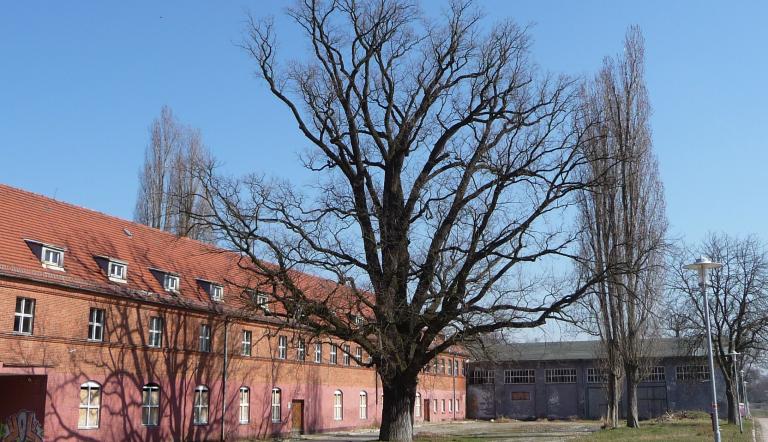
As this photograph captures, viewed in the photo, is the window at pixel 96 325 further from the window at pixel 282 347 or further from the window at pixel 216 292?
the window at pixel 282 347

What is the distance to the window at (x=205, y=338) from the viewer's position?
32781 mm

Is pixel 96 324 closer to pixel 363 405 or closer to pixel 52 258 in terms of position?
pixel 52 258

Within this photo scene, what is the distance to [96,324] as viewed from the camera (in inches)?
1081

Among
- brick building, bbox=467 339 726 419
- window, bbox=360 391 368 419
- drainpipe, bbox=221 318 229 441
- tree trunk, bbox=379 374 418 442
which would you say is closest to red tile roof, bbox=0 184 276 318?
drainpipe, bbox=221 318 229 441

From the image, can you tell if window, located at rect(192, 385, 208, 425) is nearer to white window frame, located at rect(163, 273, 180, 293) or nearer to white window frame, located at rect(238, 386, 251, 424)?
white window frame, located at rect(238, 386, 251, 424)

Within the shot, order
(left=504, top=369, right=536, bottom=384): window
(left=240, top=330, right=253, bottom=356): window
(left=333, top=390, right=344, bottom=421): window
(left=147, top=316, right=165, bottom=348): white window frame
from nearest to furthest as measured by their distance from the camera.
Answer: (left=147, top=316, right=165, bottom=348): white window frame, (left=240, top=330, right=253, bottom=356): window, (left=333, top=390, right=344, bottom=421): window, (left=504, top=369, right=536, bottom=384): window

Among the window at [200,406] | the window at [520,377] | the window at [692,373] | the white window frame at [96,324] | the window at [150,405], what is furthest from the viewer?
the window at [520,377]

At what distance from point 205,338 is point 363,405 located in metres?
17.0

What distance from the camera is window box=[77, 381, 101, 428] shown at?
26.5m

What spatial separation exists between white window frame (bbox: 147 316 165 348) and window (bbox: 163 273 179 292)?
5.66 feet

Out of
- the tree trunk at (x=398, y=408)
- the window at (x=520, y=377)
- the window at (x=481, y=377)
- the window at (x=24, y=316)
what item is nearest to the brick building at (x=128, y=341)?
the window at (x=24, y=316)

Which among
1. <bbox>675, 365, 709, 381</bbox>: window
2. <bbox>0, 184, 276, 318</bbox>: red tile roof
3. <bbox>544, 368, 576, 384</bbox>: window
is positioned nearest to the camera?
<bbox>0, 184, 276, 318</bbox>: red tile roof

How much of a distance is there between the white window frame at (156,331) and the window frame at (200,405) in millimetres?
3107

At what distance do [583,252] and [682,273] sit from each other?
19.6ft
